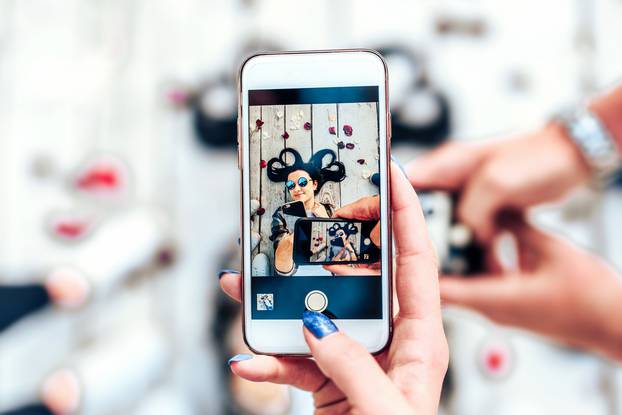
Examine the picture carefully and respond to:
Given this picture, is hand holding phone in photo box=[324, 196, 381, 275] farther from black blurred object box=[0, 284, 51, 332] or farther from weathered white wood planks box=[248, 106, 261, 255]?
black blurred object box=[0, 284, 51, 332]

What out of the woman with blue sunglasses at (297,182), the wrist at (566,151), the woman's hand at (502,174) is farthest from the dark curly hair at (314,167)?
the wrist at (566,151)

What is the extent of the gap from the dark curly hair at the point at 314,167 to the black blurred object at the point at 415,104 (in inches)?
11.7

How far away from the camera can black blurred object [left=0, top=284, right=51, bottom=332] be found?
0.54 meters

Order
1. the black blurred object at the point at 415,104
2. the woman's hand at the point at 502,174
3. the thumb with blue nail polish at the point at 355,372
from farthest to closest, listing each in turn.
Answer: the black blurred object at the point at 415,104, the woman's hand at the point at 502,174, the thumb with blue nail polish at the point at 355,372

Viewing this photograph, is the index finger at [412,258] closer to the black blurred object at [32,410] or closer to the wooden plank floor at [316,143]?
the wooden plank floor at [316,143]

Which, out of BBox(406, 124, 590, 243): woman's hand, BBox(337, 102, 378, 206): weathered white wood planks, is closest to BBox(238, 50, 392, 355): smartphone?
BBox(337, 102, 378, 206): weathered white wood planks

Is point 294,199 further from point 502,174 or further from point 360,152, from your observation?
point 502,174

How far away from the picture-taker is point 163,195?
1.93 ft

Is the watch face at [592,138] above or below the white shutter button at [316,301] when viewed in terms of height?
above

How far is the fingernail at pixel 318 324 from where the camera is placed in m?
0.25

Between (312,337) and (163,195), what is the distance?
1.26ft

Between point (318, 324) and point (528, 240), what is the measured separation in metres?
0.32

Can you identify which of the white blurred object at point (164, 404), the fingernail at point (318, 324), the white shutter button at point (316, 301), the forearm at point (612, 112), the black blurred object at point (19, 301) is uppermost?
the forearm at point (612, 112)

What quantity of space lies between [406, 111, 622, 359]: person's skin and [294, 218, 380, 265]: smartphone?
0.18m
